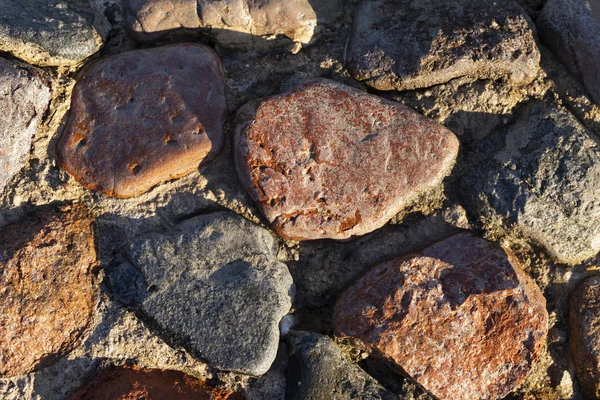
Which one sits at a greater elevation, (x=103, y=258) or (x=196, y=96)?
(x=196, y=96)

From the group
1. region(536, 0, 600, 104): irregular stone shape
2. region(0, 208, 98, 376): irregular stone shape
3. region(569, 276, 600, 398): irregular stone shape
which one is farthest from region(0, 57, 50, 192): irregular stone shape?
region(569, 276, 600, 398): irregular stone shape

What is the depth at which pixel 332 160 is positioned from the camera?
169cm

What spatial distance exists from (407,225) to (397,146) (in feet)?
0.81

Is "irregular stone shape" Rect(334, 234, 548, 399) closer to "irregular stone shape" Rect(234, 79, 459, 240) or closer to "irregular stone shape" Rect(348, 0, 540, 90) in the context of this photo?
"irregular stone shape" Rect(234, 79, 459, 240)

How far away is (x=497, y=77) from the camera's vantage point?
5.96 ft

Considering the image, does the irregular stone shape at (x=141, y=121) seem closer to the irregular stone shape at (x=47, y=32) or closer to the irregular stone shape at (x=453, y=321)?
the irregular stone shape at (x=47, y=32)

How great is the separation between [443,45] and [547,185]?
523 millimetres

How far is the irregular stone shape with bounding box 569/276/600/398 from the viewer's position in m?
1.73

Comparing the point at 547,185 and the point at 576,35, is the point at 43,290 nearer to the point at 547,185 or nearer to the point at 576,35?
the point at 547,185

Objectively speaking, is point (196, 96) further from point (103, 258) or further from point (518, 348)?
point (518, 348)

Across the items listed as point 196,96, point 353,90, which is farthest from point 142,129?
Answer: point 353,90

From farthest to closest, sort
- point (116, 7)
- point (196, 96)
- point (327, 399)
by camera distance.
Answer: point (116, 7) → point (196, 96) → point (327, 399)

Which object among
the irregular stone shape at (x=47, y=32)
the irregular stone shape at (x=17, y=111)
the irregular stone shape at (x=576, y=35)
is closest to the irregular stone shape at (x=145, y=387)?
the irregular stone shape at (x=17, y=111)

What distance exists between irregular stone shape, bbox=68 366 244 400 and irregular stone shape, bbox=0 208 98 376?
13cm
